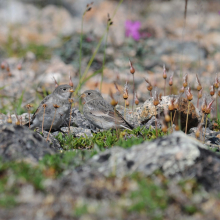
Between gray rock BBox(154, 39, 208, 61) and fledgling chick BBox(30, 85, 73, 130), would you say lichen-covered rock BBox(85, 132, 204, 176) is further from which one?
gray rock BBox(154, 39, 208, 61)

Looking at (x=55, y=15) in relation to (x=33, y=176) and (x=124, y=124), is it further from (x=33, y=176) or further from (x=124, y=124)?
(x=33, y=176)

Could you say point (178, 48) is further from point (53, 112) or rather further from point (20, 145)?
point (20, 145)

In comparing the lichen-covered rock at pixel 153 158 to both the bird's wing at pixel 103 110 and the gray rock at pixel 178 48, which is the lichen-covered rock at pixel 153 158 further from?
the gray rock at pixel 178 48

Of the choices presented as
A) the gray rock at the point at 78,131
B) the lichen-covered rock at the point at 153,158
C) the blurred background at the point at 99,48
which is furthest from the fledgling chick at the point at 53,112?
the lichen-covered rock at the point at 153,158

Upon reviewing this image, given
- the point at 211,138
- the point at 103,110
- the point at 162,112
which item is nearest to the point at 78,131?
the point at 103,110

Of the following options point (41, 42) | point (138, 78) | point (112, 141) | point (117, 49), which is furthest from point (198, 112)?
point (41, 42)

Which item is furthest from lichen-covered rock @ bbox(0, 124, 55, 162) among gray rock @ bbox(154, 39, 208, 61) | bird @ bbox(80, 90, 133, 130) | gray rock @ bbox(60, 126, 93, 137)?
gray rock @ bbox(154, 39, 208, 61)
